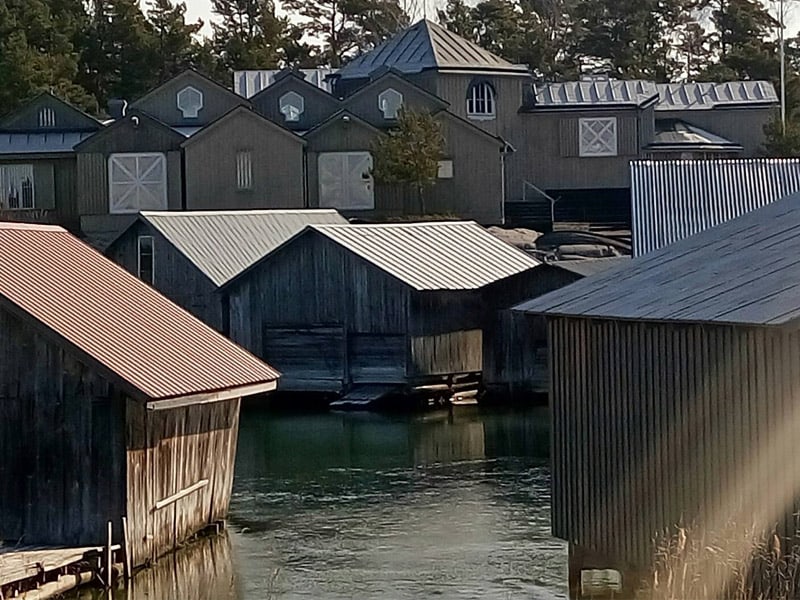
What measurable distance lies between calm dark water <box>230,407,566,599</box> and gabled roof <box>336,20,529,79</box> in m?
26.0

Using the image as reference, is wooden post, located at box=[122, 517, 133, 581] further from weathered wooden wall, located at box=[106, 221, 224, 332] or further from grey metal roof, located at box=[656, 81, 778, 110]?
grey metal roof, located at box=[656, 81, 778, 110]

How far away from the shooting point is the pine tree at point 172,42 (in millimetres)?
77062

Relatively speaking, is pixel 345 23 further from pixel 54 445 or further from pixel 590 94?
pixel 54 445

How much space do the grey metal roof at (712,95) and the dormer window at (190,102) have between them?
1766 cm

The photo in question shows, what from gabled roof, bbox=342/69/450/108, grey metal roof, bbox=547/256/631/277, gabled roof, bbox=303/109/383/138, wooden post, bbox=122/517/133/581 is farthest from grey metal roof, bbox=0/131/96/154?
wooden post, bbox=122/517/133/581

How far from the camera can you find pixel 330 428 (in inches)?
1439

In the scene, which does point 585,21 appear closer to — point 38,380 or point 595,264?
point 595,264

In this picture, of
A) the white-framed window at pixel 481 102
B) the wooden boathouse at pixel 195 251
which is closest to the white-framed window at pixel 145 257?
the wooden boathouse at pixel 195 251

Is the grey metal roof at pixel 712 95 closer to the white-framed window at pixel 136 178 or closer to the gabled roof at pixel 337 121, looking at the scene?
the gabled roof at pixel 337 121

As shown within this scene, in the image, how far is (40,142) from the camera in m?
60.5

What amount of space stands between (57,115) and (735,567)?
5063cm

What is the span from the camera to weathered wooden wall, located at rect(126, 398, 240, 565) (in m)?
19.8

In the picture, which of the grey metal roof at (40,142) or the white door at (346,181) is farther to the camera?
the grey metal roof at (40,142)

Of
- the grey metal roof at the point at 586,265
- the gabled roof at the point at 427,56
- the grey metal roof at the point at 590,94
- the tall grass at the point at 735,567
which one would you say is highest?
the gabled roof at the point at 427,56
